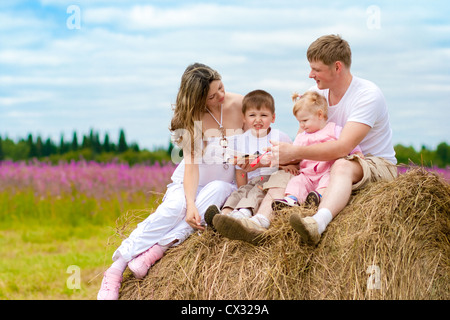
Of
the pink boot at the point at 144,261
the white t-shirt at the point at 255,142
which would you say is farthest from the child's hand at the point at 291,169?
the pink boot at the point at 144,261

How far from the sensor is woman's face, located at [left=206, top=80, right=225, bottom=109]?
358 cm

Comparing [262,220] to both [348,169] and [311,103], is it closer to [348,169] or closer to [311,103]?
[348,169]

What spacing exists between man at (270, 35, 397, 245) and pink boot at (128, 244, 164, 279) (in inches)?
39.9

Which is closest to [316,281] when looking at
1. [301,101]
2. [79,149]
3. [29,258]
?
→ [301,101]

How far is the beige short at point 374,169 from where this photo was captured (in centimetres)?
320

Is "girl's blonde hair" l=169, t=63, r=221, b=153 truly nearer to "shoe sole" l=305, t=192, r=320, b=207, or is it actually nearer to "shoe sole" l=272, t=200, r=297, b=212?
"shoe sole" l=272, t=200, r=297, b=212

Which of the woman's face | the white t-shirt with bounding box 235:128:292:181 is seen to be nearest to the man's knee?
the white t-shirt with bounding box 235:128:292:181

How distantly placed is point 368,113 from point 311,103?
0.40 meters

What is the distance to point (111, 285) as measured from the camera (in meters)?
3.37

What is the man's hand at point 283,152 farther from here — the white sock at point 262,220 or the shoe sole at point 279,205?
the white sock at point 262,220
